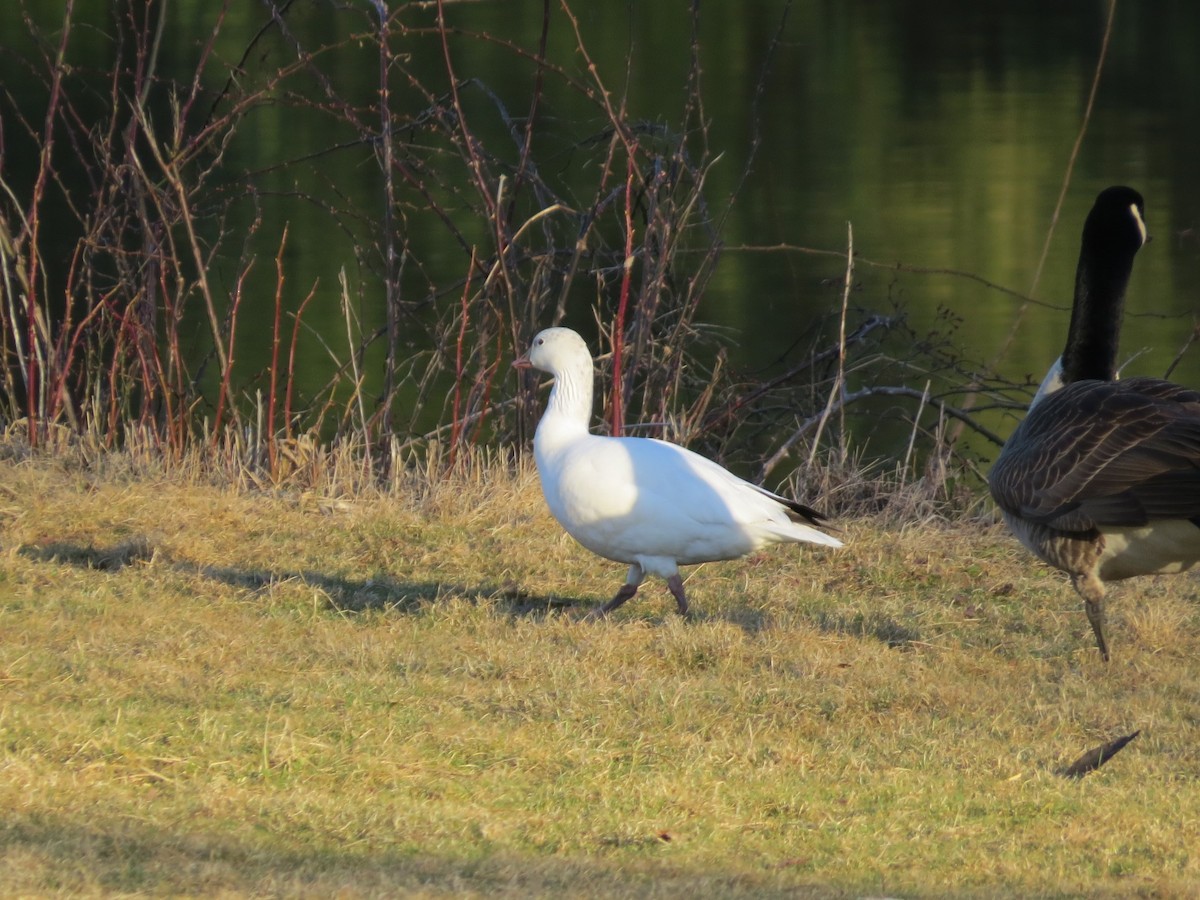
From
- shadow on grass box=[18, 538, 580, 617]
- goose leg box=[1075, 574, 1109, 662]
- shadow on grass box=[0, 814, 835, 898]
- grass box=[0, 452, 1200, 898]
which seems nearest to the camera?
shadow on grass box=[0, 814, 835, 898]

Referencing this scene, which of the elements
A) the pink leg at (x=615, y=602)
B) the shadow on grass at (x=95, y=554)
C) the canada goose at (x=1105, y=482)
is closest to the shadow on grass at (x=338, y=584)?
the shadow on grass at (x=95, y=554)

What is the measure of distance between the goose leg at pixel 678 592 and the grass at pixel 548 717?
0.13 meters

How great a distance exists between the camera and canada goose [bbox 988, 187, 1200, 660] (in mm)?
5203

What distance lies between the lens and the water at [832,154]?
60.1ft

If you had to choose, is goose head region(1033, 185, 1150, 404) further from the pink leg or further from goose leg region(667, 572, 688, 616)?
the pink leg

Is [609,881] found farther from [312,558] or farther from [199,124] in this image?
[199,124]

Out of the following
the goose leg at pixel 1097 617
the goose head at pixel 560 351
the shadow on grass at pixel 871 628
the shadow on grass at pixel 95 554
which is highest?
the goose head at pixel 560 351

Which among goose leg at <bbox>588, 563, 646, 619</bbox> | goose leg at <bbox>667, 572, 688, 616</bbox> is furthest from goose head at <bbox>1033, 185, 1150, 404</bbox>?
goose leg at <bbox>588, 563, 646, 619</bbox>

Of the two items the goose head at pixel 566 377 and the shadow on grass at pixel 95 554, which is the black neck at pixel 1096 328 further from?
the shadow on grass at pixel 95 554

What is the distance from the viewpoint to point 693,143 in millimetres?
23484

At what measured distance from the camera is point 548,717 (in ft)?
16.2

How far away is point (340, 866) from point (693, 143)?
20557mm

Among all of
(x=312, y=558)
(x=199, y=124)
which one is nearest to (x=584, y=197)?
(x=199, y=124)

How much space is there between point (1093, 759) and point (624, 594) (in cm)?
206
